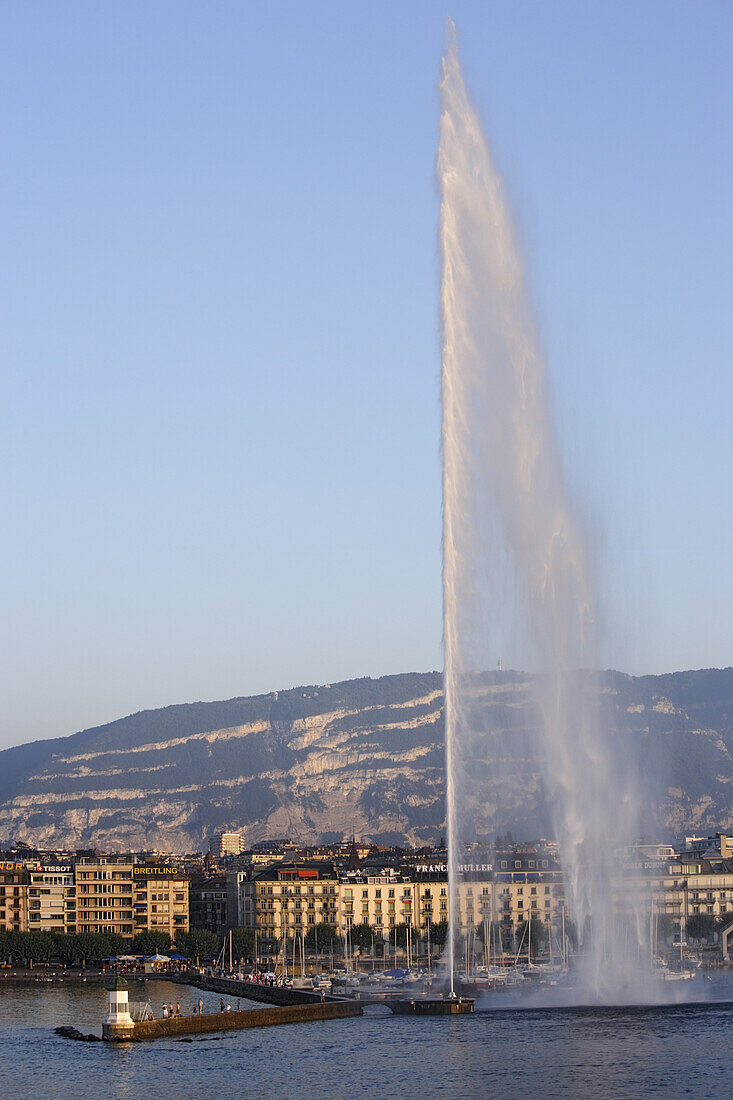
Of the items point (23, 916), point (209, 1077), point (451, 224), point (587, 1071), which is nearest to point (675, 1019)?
point (587, 1071)

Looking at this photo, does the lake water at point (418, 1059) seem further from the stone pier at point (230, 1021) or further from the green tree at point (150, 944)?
the green tree at point (150, 944)

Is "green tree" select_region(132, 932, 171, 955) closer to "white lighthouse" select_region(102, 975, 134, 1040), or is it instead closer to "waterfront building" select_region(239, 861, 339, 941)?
"waterfront building" select_region(239, 861, 339, 941)

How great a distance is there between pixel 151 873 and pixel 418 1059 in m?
95.5

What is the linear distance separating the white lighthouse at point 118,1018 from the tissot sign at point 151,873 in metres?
82.8

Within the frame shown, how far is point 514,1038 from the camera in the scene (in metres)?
58.6

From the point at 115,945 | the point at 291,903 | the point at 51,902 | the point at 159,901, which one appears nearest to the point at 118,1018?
the point at 115,945

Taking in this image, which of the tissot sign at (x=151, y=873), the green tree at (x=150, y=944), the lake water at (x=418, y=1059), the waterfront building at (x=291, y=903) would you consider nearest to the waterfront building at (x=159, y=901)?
the tissot sign at (x=151, y=873)

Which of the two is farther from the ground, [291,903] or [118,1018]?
[118,1018]

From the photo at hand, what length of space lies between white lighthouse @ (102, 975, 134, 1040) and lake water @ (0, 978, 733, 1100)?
1026mm

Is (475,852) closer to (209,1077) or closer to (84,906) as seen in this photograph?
(84,906)

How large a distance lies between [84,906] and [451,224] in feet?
328

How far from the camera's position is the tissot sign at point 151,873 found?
14725 cm

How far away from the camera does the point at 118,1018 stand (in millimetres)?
63938

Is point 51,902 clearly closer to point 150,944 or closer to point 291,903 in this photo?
point 150,944
